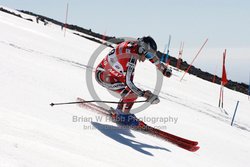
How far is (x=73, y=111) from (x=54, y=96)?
89cm

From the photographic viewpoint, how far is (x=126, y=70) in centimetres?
680

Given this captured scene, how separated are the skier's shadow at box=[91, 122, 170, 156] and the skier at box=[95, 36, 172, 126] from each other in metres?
0.59

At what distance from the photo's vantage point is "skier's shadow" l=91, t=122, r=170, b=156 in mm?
5742

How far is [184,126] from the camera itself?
881 centimetres

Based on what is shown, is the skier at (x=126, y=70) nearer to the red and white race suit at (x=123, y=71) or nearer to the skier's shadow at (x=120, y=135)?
the red and white race suit at (x=123, y=71)

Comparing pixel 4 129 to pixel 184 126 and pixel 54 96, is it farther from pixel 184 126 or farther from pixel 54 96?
pixel 184 126

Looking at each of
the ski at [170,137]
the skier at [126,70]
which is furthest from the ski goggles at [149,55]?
the ski at [170,137]

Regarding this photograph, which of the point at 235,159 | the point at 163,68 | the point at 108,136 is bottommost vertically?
the point at 235,159

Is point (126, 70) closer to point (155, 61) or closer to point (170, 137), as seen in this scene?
point (155, 61)

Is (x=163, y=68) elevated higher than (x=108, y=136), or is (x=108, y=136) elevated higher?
(x=163, y=68)

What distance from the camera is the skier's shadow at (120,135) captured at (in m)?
5.74

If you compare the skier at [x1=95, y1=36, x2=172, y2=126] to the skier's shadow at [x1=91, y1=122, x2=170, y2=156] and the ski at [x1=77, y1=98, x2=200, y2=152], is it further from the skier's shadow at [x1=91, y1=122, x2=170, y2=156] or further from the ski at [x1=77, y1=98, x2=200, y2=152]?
the skier's shadow at [x1=91, y1=122, x2=170, y2=156]

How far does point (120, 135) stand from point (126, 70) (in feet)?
4.85

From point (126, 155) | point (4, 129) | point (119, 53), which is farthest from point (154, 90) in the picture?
point (4, 129)
